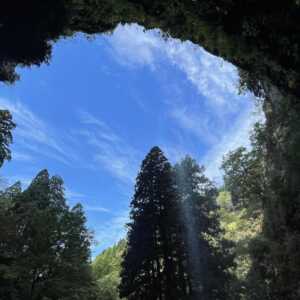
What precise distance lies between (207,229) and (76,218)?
418 inches

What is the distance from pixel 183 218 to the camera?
90.9 feet

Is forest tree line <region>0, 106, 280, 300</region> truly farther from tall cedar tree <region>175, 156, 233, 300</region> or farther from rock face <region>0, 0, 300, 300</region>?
rock face <region>0, 0, 300, 300</region>

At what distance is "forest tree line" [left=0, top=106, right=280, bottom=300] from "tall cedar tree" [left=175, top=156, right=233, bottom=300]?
7cm

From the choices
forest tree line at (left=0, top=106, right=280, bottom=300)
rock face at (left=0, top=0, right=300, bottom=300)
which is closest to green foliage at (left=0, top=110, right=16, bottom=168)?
forest tree line at (left=0, top=106, right=280, bottom=300)

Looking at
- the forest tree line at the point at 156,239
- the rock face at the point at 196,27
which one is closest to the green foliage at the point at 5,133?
the forest tree line at the point at 156,239

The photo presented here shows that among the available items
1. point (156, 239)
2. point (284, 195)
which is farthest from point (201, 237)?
point (284, 195)

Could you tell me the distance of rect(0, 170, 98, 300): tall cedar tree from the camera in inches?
864

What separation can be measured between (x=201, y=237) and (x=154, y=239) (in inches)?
147

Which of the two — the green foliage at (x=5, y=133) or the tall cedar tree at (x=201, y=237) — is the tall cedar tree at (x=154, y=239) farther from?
the green foliage at (x=5, y=133)

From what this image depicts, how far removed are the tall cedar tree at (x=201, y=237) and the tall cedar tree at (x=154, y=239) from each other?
1.00 m

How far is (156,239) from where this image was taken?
2636 cm

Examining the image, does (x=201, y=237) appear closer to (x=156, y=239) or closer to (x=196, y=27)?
(x=156, y=239)

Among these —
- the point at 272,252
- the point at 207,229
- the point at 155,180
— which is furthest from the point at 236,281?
the point at 272,252

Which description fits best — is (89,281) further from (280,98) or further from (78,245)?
(280,98)
